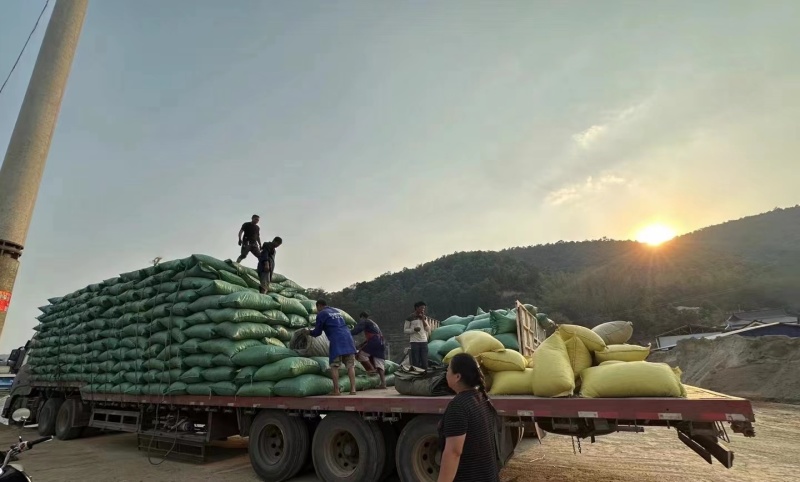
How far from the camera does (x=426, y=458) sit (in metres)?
4.67

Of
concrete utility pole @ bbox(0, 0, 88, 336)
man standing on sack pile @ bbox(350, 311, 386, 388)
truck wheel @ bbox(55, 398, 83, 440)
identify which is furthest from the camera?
truck wheel @ bbox(55, 398, 83, 440)

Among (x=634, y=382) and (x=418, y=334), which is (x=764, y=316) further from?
(x=634, y=382)

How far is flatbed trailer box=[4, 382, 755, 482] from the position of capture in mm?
3510

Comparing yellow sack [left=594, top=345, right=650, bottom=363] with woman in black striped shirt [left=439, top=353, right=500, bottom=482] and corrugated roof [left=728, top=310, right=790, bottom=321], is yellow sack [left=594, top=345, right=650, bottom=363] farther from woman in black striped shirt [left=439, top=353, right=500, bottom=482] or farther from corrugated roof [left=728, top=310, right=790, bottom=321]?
corrugated roof [left=728, top=310, right=790, bottom=321]

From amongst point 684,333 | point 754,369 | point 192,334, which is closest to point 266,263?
point 192,334

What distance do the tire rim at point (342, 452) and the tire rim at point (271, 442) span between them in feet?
2.67

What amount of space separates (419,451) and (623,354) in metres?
2.34

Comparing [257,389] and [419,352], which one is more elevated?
[419,352]

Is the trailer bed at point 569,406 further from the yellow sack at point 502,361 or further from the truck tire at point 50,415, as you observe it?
the truck tire at point 50,415

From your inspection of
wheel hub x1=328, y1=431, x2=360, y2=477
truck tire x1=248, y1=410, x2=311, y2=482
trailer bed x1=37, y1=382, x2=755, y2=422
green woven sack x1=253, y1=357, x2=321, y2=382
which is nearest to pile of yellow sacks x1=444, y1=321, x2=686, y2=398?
trailer bed x1=37, y1=382, x2=755, y2=422

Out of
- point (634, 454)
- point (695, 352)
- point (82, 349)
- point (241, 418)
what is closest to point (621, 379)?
point (634, 454)

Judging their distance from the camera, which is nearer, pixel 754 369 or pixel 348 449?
pixel 348 449

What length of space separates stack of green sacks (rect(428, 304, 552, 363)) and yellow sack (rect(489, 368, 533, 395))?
1833 millimetres

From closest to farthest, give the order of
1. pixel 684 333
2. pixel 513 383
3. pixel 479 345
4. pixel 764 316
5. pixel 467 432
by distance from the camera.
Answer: pixel 467 432 → pixel 513 383 → pixel 479 345 → pixel 684 333 → pixel 764 316
